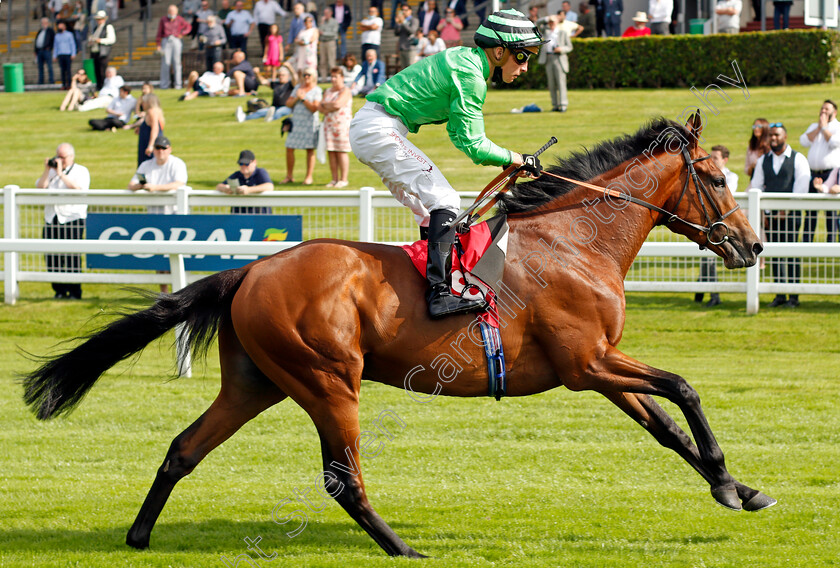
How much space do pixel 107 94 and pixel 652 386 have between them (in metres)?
20.6

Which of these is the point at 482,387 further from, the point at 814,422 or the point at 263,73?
the point at 263,73

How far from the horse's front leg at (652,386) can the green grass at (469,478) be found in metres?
0.25

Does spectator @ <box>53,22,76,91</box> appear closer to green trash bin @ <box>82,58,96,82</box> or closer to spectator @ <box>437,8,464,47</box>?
green trash bin @ <box>82,58,96,82</box>

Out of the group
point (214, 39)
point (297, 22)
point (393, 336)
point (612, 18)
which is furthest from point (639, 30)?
point (393, 336)

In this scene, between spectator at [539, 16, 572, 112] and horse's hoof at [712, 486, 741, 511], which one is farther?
spectator at [539, 16, 572, 112]

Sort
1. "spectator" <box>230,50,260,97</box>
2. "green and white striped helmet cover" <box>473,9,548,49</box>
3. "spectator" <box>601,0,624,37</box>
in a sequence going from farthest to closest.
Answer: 1. "spectator" <box>230,50,260,97</box>
2. "spectator" <box>601,0,624,37</box>
3. "green and white striped helmet cover" <box>473,9,548,49</box>

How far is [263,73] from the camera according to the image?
23.5 metres

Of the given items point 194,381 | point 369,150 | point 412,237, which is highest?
point 369,150

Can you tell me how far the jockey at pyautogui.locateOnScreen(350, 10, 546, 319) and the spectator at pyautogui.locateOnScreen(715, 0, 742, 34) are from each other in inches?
677

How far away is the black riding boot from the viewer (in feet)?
14.9

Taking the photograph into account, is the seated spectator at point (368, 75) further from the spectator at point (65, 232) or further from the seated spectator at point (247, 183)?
the spectator at point (65, 232)

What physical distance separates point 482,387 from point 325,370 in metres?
0.72

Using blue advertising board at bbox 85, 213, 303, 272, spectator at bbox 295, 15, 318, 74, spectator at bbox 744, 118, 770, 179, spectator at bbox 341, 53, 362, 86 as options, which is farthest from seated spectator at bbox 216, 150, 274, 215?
spectator at bbox 295, 15, 318, 74

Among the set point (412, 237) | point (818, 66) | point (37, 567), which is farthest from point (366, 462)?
point (818, 66)
